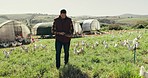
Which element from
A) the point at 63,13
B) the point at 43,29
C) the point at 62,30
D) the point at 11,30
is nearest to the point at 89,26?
the point at 43,29

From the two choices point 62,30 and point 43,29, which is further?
point 43,29

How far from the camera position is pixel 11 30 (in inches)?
1053

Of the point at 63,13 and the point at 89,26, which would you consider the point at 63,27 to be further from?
the point at 89,26

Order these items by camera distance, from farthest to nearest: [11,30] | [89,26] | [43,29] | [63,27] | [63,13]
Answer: [89,26] → [43,29] → [11,30] → [63,27] → [63,13]

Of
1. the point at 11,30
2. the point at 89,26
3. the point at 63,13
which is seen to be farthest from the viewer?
the point at 89,26

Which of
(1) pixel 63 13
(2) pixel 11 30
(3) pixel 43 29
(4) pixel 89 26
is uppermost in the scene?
(1) pixel 63 13

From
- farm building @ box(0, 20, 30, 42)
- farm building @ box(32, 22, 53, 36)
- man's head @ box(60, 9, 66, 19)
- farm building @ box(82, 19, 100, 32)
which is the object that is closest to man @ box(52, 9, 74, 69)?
man's head @ box(60, 9, 66, 19)

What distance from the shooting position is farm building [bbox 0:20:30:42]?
84.7 feet

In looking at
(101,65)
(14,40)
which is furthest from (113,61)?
(14,40)

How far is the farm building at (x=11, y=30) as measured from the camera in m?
25.8

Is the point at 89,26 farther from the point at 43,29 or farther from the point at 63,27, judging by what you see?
the point at 63,27

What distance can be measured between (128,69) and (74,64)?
3011 millimetres

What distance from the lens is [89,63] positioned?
9.97m

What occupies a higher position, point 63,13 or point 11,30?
point 63,13
